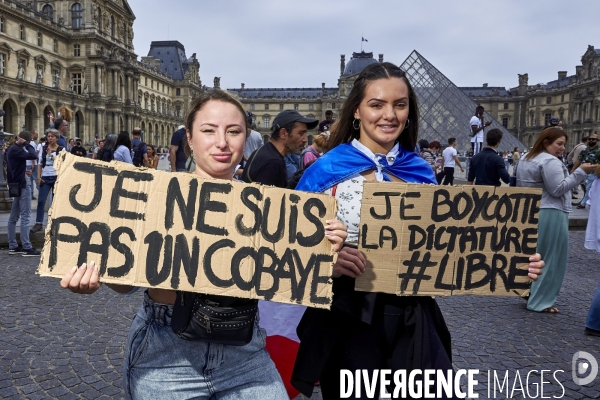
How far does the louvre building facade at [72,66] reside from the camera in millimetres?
37906

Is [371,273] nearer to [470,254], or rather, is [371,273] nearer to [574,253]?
[470,254]

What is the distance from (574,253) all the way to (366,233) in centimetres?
667

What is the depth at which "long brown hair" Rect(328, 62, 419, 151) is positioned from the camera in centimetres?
200

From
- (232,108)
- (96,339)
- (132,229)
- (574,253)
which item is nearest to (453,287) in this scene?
(232,108)

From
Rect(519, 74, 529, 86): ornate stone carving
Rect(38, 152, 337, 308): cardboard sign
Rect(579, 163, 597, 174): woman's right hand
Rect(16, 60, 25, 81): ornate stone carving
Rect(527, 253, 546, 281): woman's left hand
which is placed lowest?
Rect(527, 253, 546, 281): woman's left hand

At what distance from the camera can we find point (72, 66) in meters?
46.9

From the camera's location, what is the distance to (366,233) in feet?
5.91

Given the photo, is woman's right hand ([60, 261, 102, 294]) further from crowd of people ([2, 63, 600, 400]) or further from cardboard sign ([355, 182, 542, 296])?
cardboard sign ([355, 182, 542, 296])

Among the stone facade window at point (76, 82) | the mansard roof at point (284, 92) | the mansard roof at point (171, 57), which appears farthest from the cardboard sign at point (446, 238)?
the mansard roof at point (284, 92)

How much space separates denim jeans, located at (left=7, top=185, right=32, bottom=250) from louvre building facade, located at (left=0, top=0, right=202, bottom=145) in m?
33.1

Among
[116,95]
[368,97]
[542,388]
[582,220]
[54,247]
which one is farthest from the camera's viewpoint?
[116,95]

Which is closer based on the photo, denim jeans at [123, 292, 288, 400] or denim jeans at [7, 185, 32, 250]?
denim jeans at [123, 292, 288, 400]

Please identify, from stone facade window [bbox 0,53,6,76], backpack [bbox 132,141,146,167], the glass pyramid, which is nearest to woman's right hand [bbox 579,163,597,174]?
backpack [bbox 132,141,146,167]

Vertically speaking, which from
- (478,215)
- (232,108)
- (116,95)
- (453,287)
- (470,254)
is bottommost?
(453,287)
